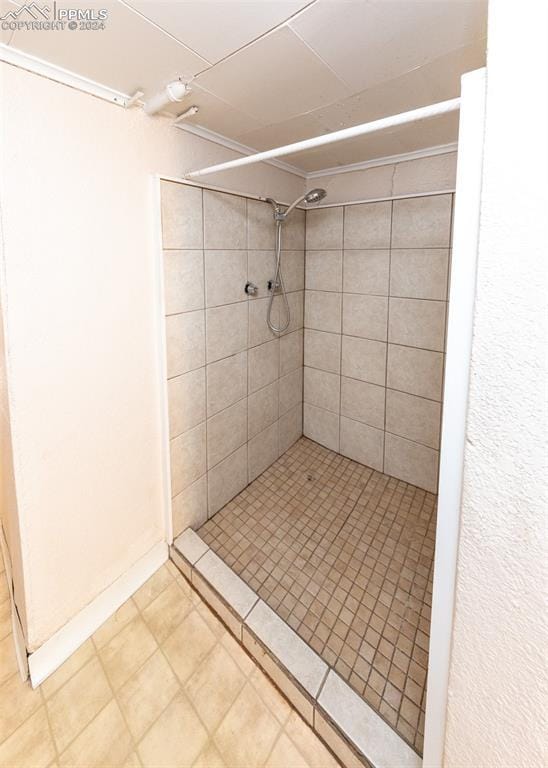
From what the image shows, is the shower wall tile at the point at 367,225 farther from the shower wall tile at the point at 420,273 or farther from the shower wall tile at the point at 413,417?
the shower wall tile at the point at 413,417

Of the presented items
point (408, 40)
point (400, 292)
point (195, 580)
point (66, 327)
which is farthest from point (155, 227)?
point (195, 580)

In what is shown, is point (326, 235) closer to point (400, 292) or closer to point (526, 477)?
point (400, 292)

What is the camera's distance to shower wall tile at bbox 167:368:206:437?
1.57 meters

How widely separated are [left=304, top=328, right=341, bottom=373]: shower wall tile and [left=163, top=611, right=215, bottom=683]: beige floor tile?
5.10 ft

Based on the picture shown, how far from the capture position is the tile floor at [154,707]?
3.40 ft

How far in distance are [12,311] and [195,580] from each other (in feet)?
3.99

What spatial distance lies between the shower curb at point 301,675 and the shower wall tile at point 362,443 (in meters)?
1.15

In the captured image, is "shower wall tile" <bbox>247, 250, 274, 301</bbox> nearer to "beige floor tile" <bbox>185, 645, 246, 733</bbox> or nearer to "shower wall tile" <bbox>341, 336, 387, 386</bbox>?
"shower wall tile" <bbox>341, 336, 387, 386</bbox>

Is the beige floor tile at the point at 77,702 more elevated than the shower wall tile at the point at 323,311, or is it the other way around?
the shower wall tile at the point at 323,311

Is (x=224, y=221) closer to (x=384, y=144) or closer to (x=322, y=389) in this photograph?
(x=384, y=144)

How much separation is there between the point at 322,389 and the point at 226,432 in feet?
2.70

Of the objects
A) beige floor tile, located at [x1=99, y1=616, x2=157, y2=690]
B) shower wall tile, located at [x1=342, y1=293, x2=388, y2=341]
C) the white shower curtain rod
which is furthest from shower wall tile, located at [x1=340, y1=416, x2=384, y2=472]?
the white shower curtain rod

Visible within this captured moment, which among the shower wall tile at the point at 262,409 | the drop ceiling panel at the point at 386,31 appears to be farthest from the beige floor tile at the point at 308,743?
the drop ceiling panel at the point at 386,31

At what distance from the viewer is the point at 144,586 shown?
1548mm
